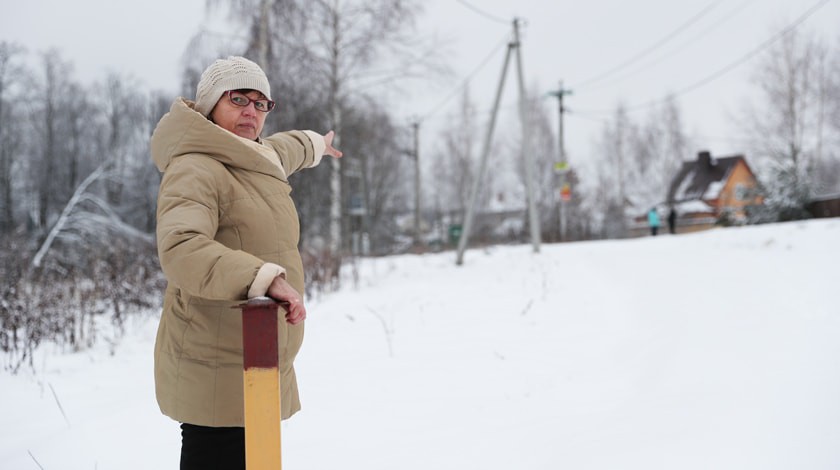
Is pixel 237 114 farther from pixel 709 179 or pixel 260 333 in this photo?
pixel 709 179

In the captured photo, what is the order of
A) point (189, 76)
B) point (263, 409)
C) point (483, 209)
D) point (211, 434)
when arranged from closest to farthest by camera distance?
point (263, 409) → point (211, 434) → point (189, 76) → point (483, 209)

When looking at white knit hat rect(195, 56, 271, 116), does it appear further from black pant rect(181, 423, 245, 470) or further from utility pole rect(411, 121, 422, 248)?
utility pole rect(411, 121, 422, 248)

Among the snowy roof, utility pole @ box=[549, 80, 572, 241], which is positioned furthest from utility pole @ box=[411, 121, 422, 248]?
the snowy roof

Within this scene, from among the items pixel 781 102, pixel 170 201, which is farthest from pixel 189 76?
pixel 781 102

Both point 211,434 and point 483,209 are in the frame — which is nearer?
point 211,434

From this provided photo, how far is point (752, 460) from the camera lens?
2043 millimetres

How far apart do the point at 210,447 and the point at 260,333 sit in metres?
0.51

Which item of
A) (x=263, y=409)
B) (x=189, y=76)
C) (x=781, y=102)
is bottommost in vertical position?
(x=263, y=409)

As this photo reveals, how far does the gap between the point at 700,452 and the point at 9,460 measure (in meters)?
3.07

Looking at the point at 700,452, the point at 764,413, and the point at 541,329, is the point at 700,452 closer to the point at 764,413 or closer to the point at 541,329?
the point at 764,413

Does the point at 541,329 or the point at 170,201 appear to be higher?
the point at 170,201

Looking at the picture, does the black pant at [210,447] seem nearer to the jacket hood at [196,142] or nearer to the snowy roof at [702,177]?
the jacket hood at [196,142]

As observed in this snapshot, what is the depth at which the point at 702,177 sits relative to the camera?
32.2 m

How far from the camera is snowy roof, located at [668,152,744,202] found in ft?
102
